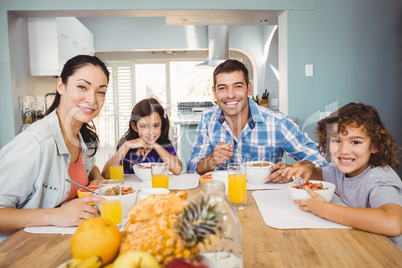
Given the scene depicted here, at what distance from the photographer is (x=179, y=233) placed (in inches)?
17.0

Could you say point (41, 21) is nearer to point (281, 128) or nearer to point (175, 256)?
point (281, 128)

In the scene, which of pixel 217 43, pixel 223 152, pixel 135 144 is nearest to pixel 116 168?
pixel 135 144

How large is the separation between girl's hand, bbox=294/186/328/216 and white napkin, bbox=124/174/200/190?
52 cm

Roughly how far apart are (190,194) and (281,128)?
3.18ft

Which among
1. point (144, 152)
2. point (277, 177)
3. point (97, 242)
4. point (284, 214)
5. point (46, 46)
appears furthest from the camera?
point (46, 46)

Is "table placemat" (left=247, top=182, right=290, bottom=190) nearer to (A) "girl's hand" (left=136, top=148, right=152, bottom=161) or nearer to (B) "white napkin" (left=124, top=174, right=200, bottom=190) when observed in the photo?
(B) "white napkin" (left=124, top=174, right=200, bottom=190)

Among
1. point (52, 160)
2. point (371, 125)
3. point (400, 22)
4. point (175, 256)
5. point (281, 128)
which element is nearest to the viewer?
point (175, 256)

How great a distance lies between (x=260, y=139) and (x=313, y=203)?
1.03 meters

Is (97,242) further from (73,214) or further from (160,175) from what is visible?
(160,175)

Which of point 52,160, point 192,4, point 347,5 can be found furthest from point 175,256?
point 347,5

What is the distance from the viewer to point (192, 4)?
2850 mm

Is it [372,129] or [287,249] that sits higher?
[372,129]

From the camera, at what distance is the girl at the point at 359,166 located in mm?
991

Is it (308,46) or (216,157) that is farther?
(308,46)
